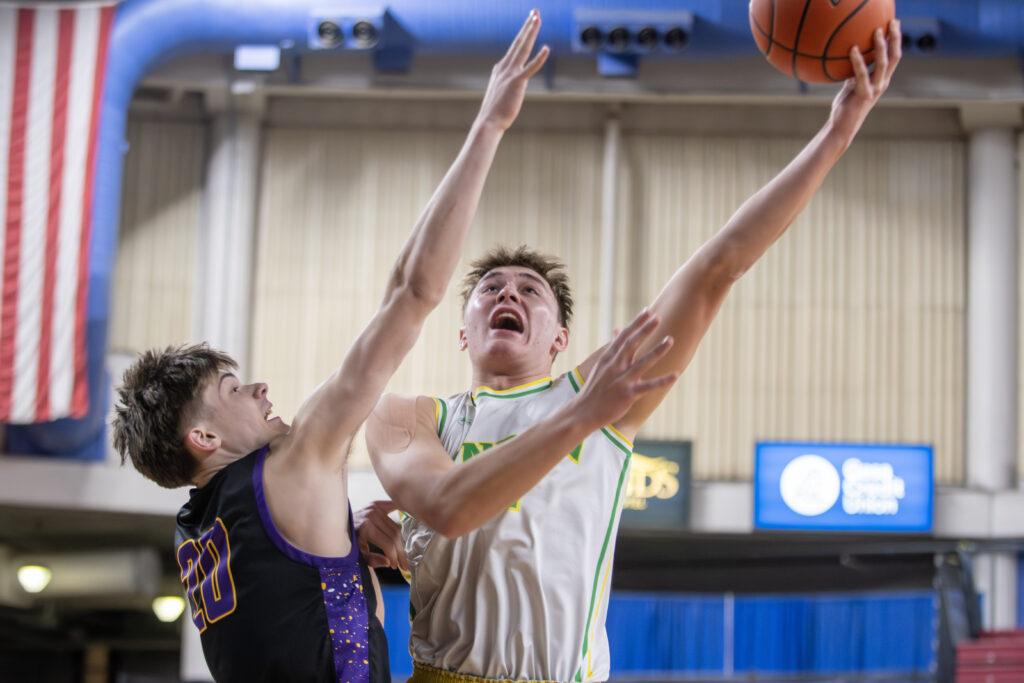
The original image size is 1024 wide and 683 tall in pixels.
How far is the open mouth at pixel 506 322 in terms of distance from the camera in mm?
2904

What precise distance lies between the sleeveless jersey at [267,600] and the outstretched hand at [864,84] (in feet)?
4.90

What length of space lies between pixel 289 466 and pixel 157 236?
1135 cm

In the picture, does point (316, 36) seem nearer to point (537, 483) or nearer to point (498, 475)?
point (537, 483)

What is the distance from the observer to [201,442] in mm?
2500

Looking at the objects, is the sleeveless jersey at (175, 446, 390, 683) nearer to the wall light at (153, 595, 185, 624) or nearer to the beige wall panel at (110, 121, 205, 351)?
the beige wall panel at (110, 121, 205, 351)

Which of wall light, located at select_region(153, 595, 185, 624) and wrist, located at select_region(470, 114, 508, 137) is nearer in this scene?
wrist, located at select_region(470, 114, 508, 137)

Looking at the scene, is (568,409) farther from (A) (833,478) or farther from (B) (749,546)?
(B) (749,546)

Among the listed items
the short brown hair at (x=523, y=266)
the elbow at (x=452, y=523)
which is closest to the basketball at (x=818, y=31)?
the short brown hair at (x=523, y=266)

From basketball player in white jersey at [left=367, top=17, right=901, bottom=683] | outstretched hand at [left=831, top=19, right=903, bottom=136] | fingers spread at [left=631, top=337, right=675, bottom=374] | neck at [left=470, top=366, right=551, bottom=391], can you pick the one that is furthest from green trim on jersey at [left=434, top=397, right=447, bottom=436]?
outstretched hand at [left=831, top=19, right=903, bottom=136]

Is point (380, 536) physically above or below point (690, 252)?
below

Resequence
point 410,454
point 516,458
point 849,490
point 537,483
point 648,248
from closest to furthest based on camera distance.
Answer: point 516,458, point 537,483, point 410,454, point 849,490, point 648,248

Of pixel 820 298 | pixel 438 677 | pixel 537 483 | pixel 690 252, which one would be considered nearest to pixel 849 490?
pixel 820 298

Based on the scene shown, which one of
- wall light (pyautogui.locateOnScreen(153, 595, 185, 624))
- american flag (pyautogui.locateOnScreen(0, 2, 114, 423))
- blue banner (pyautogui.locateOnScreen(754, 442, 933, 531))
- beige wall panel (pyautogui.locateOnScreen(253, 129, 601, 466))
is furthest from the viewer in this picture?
wall light (pyautogui.locateOnScreen(153, 595, 185, 624))

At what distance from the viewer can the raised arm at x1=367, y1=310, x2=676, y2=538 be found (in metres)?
2.05
